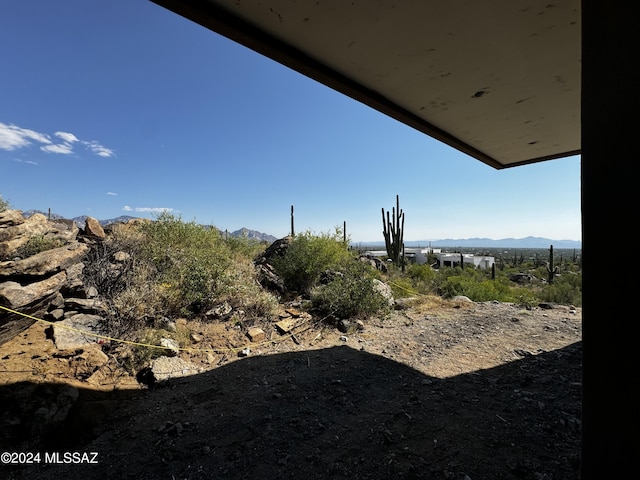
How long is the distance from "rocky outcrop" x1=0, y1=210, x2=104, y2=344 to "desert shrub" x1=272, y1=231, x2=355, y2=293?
3711 mm

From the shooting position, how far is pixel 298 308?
552cm

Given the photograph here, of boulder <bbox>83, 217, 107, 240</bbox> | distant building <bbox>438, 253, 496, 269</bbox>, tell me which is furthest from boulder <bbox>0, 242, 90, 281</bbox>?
distant building <bbox>438, 253, 496, 269</bbox>

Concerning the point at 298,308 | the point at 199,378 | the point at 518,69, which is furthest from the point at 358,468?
the point at 298,308

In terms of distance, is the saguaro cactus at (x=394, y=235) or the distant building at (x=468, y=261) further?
the distant building at (x=468, y=261)

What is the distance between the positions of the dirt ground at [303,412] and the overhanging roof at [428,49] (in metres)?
2.35

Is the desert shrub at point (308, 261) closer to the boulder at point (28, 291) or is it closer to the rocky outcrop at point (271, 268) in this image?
the rocky outcrop at point (271, 268)

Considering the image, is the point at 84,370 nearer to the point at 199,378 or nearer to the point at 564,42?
the point at 199,378

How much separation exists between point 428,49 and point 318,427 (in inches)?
104

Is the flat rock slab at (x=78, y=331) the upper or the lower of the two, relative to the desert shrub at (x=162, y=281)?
lower

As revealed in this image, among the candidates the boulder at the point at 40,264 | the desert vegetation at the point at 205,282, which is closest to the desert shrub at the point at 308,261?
the desert vegetation at the point at 205,282

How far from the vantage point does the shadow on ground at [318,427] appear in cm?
180

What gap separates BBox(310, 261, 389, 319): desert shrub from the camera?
5.07m

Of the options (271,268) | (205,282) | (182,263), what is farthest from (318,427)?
(271,268)

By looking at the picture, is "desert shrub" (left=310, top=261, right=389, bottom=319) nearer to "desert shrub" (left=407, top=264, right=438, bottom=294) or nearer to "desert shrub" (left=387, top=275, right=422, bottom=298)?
"desert shrub" (left=387, top=275, right=422, bottom=298)
